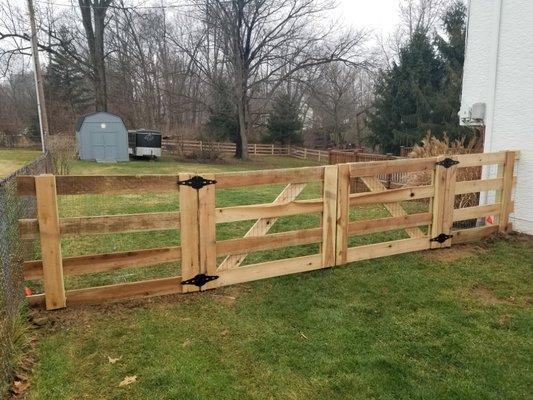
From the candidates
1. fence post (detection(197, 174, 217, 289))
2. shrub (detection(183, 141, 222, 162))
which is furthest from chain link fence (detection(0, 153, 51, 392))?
shrub (detection(183, 141, 222, 162))

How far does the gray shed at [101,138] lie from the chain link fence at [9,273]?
70.7 ft

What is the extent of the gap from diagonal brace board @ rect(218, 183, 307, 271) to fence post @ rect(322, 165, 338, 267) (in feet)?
0.96

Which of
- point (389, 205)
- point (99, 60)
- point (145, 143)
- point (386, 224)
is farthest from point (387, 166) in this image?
point (99, 60)

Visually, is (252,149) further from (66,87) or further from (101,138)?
(66,87)

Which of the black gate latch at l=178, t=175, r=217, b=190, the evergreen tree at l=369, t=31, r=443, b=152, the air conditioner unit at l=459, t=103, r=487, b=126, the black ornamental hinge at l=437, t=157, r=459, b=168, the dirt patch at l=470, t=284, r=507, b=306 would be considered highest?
the evergreen tree at l=369, t=31, r=443, b=152

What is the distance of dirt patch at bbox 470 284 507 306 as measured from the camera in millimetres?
3983

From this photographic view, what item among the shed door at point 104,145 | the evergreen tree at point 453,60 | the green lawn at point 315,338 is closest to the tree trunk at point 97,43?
the shed door at point 104,145

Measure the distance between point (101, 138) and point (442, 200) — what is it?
72.3ft

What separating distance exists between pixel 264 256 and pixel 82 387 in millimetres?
2916

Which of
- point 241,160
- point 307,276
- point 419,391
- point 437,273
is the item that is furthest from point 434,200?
point 241,160

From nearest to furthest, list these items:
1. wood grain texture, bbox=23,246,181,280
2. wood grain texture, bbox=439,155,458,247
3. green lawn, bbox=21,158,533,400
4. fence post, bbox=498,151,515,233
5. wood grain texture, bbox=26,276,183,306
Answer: green lawn, bbox=21,158,533,400 < wood grain texture, bbox=23,246,181,280 < wood grain texture, bbox=26,276,183,306 < wood grain texture, bbox=439,155,458,247 < fence post, bbox=498,151,515,233

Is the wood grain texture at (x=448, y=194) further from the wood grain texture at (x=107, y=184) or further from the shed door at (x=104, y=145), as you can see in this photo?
the shed door at (x=104, y=145)

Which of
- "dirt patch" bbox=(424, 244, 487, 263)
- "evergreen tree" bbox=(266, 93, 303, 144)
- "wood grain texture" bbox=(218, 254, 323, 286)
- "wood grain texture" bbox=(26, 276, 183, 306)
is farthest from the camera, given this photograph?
"evergreen tree" bbox=(266, 93, 303, 144)

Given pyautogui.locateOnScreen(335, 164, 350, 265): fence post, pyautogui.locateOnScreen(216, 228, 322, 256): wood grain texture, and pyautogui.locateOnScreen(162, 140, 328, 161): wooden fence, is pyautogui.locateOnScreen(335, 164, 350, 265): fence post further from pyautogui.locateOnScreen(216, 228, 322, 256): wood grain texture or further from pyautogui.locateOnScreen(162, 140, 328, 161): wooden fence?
pyautogui.locateOnScreen(162, 140, 328, 161): wooden fence
